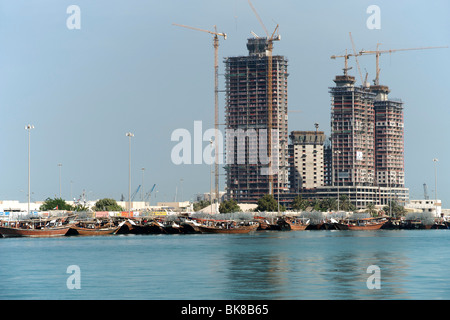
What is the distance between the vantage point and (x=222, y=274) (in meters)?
90.2

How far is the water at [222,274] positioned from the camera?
71750mm

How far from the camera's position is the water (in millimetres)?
71750

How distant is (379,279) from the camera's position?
265 feet
